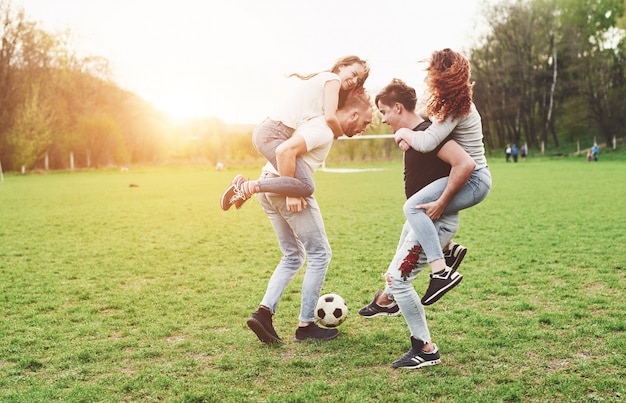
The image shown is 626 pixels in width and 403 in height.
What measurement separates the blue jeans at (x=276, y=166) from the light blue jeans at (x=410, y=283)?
3.05 feet

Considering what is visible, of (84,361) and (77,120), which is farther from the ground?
(77,120)

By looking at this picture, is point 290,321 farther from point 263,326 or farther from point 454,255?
point 454,255

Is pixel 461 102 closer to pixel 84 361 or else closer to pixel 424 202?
pixel 424 202

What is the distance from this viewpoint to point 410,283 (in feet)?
14.7

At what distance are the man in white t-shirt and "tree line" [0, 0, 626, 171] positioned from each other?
47.3 m

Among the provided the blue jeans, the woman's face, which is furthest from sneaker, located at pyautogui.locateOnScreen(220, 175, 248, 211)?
the woman's face

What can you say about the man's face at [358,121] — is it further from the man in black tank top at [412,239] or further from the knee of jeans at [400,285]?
the knee of jeans at [400,285]

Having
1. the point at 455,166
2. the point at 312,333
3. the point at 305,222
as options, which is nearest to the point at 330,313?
the point at 312,333

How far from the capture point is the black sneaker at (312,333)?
17.1ft

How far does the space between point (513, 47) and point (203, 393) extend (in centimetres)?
6163

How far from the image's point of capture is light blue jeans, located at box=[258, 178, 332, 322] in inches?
195

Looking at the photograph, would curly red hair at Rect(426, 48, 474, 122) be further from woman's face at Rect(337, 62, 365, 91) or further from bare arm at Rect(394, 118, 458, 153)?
woman's face at Rect(337, 62, 365, 91)

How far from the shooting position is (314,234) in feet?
16.3

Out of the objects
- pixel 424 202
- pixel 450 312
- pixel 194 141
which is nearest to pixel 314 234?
pixel 424 202
